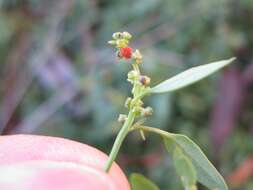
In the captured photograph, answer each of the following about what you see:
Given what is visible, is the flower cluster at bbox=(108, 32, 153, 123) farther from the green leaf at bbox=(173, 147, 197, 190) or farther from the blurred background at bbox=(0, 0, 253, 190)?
the blurred background at bbox=(0, 0, 253, 190)

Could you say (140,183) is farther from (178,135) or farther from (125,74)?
(125,74)

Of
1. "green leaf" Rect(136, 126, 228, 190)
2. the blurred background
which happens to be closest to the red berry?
"green leaf" Rect(136, 126, 228, 190)

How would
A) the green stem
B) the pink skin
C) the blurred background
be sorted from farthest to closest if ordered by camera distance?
the blurred background, the pink skin, the green stem

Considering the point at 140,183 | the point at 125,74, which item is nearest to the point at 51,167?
the point at 140,183

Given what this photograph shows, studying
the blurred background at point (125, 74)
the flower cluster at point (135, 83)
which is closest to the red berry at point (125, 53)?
the flower cluster at point (135, 83)

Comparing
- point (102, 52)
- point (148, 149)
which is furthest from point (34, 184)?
point (102, 52)

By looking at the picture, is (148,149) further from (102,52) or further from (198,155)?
(198,155)
